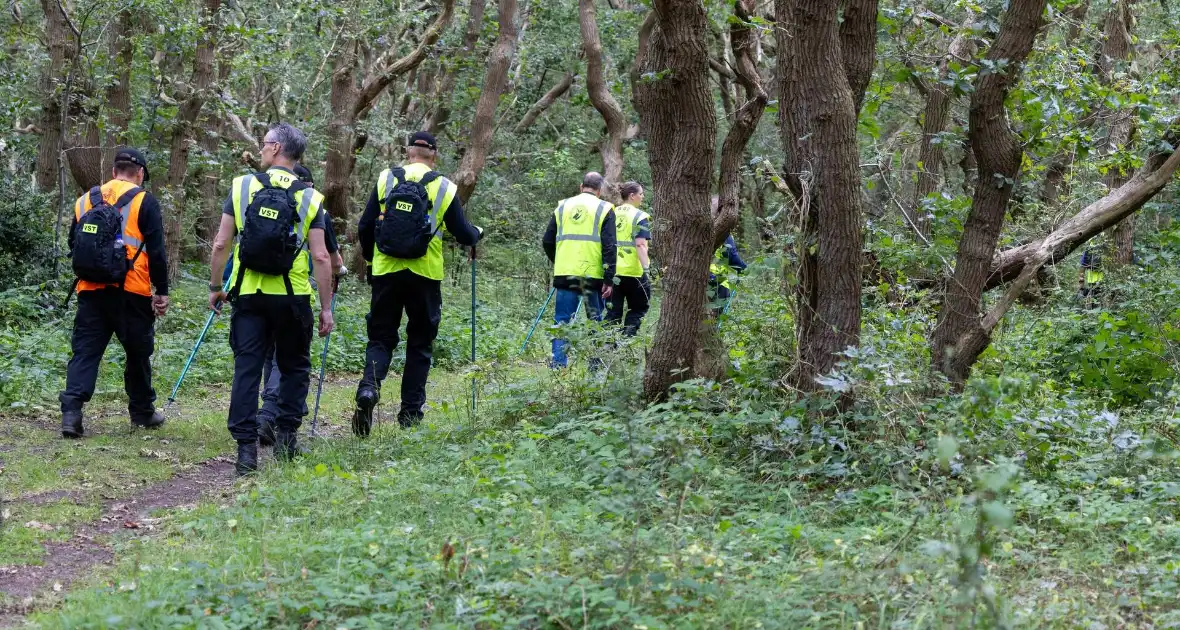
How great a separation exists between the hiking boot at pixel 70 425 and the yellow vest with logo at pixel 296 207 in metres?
2.15

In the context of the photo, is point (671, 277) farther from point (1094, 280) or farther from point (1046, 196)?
point (1046, 196)

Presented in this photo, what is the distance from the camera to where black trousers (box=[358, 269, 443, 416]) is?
8141 millimetres

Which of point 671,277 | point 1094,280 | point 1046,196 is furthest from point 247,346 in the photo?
point 1046,196

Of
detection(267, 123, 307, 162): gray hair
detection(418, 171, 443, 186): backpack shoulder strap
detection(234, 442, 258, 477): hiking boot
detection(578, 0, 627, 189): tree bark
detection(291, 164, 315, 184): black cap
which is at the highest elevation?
detection(578, 0, 627, 189): tree bark

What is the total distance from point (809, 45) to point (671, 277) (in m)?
1.83

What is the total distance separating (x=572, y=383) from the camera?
7980 mm

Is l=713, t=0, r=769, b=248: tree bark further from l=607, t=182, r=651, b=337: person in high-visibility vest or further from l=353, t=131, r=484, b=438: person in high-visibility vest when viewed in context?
l=607, t=182, r=651, b=337: person in high-visibility vest

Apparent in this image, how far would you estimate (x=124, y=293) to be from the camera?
8414mm

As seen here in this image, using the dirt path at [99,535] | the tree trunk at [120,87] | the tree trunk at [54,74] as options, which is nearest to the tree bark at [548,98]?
the tree trunk at [120,87]

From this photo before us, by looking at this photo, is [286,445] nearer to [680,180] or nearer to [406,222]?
[406,222]

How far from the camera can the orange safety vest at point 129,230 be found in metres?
8.27

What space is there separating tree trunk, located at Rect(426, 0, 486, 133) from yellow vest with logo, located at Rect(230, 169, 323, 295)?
37.2 feet

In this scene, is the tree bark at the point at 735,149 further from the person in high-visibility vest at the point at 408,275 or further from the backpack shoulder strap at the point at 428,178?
the backpack shoulder strap at the point at 428,178

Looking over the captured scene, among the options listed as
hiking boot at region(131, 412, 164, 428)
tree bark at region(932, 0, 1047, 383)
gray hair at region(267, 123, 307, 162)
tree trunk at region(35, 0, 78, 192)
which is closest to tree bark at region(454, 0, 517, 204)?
tree trunk at region(35, 0, 78, 192)
